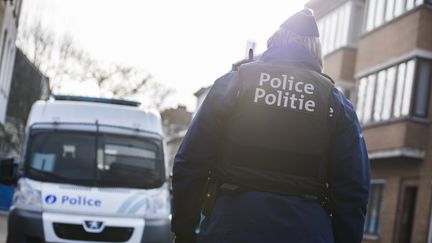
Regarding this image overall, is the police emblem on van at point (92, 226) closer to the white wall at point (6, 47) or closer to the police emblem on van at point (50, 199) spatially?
the police emblem on van at point (50, 199)

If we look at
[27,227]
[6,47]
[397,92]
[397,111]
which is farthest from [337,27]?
[27,227]

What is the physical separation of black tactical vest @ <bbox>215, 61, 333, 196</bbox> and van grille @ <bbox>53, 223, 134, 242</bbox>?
21.9 feet

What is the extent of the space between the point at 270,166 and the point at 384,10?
21213 millimetres

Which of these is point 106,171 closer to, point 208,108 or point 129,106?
point 129,106

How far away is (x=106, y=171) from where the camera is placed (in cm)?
1053

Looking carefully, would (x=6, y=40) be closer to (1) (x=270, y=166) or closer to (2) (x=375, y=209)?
(2) (x=375, y=209)

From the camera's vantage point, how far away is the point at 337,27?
28188 millimetres

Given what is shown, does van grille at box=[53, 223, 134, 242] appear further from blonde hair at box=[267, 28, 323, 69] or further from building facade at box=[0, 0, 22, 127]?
building facade at box=[0, 0, 22, 127]

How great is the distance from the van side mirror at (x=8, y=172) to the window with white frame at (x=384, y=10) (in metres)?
14.3

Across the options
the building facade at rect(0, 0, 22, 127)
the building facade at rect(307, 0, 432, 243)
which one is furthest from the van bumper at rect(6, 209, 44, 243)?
the building facade at rect(0, 0, 22, 127)

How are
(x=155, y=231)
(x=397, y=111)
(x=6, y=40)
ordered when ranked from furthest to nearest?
(x=6, y=40), (x=397, y=111), (x=155, y=231)

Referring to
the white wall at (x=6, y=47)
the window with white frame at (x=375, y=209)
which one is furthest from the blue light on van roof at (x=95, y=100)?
the white wall at (x=6, y=47)

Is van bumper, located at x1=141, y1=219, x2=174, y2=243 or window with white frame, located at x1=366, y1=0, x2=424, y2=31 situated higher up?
window with white frame, located at x1=366, y1=0, x2=424, y2=31

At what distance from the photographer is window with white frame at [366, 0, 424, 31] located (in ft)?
72.8
